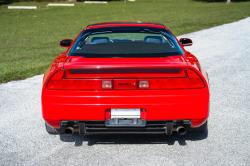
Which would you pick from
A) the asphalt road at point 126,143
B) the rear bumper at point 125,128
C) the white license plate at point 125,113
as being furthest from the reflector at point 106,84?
the asphalt road at point 126,143

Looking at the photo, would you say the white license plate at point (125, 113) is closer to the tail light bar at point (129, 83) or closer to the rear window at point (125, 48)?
the tail light bar at point (129, 83)

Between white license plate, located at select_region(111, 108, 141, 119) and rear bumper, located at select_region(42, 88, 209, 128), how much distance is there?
0.06m

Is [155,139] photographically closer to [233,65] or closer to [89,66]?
[89,66]

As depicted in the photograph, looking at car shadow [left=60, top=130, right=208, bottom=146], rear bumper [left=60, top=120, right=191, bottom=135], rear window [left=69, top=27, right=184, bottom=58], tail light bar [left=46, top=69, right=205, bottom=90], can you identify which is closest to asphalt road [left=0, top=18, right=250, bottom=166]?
car shadow [left=60, top=130, right=208, bottom=146]

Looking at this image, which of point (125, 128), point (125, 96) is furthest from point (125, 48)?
point (125, 128)

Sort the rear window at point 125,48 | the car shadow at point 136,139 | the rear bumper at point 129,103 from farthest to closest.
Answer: the car shadow at point 136,139
the rear window at point 125,48
the rear bumper at point 129,103

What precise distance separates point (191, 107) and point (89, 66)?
3.71 ft

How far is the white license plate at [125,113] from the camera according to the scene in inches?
112

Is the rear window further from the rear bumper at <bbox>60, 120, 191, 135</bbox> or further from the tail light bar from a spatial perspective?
the rear bumper at <bbox>60, 120, 191, 135</bbox>

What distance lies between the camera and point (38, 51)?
10344 millimetres

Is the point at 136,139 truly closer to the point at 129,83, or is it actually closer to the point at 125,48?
the point at 129,83

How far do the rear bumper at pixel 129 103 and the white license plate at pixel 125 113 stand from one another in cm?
6

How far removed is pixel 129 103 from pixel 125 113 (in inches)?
4.7

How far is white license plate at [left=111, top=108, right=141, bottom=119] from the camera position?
285 centimetres
